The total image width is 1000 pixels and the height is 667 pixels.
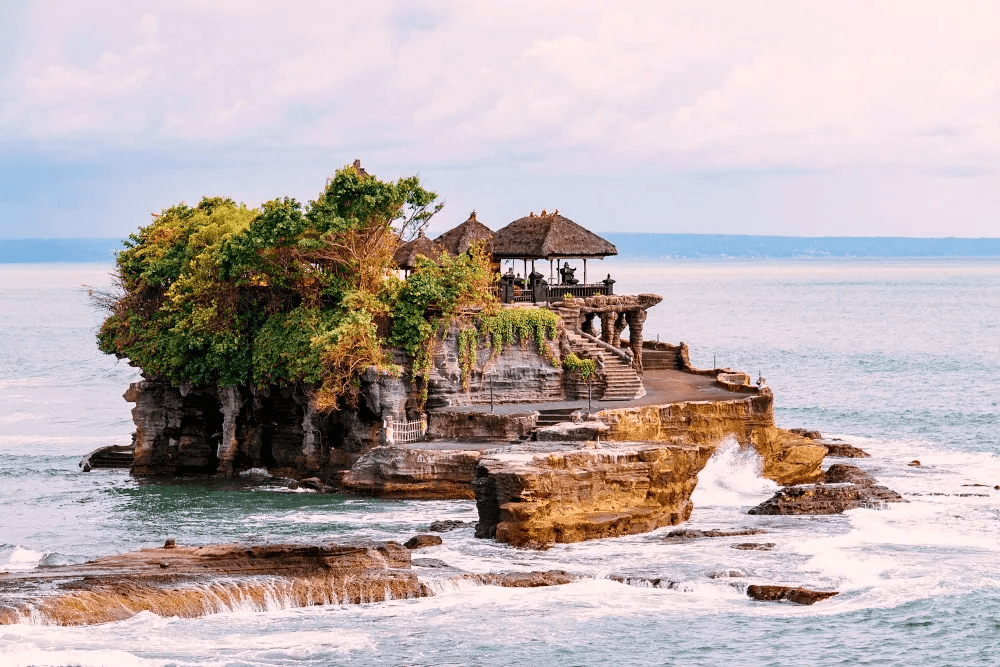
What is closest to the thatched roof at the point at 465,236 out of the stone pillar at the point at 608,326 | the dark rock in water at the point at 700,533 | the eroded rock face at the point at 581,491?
the stone pillar at the point at 608,326

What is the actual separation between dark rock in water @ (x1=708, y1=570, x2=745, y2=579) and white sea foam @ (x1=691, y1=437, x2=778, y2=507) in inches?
466

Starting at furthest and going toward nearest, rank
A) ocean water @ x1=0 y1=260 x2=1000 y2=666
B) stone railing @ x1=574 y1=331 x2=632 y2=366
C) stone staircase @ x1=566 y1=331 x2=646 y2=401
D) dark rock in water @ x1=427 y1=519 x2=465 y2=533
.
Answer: stone railing @ x1=574 y1=331 x2=632 y2=366 < stone staircase @ x1=566 y1=331 x2=646 y2=401 < dark rock in water @ x1=427 y1=519 x2=465 y2=533 < ocean water @ x1=0 y1=260 x2=1000 y2=666

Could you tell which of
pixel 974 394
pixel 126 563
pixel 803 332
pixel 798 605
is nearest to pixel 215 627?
pixel 126 563

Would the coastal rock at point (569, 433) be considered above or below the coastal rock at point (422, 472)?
above

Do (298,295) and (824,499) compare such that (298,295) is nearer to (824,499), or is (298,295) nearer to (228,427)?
(228,427)

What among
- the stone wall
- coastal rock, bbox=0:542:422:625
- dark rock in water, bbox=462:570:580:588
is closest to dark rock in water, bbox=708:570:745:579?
dark rock in water, bbox=462:570:580:588

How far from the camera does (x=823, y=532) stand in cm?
4300

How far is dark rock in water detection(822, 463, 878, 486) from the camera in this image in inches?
1989

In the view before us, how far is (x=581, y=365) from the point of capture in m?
53.2

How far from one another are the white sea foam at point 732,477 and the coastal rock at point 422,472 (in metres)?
7.85

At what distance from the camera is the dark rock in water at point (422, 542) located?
4069 cm

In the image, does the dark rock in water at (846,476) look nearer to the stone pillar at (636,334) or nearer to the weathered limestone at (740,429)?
the weathered limestone at (740,429)

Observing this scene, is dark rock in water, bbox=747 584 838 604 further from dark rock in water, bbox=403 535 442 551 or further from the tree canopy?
the tree canopy

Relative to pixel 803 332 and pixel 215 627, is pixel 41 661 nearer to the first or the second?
pixel 215 627
